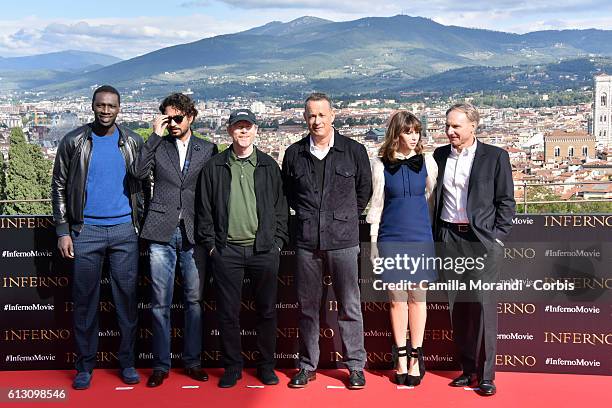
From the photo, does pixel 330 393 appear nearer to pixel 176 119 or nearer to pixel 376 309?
pixel 376 309

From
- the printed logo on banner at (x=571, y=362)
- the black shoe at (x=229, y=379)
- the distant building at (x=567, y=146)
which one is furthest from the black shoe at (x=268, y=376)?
the distant building at (x=567, y=146)

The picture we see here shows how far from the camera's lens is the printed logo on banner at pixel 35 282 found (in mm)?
4492

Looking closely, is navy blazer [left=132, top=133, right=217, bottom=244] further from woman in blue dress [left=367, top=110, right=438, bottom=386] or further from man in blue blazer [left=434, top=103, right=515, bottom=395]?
man in blue blazer [left=434, top=103, right=515, bottom=395]

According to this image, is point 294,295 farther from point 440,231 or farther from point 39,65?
point 39,65

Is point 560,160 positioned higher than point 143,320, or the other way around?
point 143,320

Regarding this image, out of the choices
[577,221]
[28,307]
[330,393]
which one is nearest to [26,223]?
Answer: [28,307]

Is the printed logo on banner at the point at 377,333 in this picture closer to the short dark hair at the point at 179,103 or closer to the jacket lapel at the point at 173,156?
the jacket lapel at the point at 173,156

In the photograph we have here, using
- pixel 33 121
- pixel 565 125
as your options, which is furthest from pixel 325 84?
pixel 33 121

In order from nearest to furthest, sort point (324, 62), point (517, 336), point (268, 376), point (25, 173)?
point (268, 376), point (517, 336), point (25, 173), point (324, 62)

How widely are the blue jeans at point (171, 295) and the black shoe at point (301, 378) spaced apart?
56cm

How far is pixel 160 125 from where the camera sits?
4.00 metres

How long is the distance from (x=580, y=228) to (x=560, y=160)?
41.0m

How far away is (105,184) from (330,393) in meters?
1.60

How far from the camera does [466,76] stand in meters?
105
